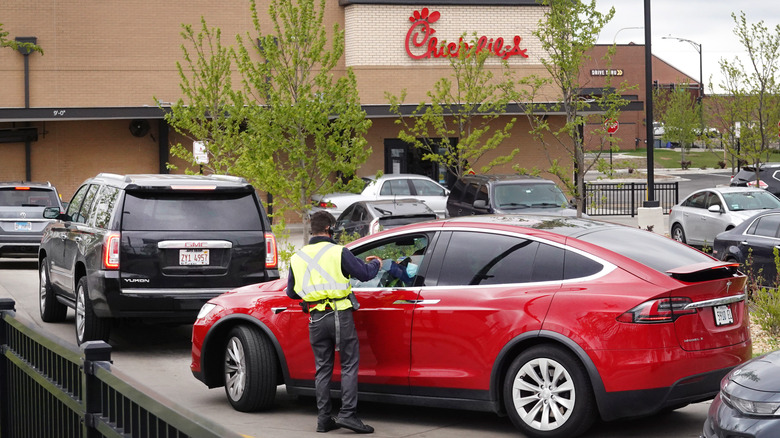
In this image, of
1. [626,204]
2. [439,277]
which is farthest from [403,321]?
[626,204]

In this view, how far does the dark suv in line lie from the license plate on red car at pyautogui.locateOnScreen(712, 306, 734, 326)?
5.31 metres

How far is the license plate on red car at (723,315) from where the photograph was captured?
22.8ft

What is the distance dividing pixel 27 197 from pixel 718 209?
1472 cm

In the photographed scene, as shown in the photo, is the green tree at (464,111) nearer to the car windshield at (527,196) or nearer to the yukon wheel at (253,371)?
the car windshield at (527,196)

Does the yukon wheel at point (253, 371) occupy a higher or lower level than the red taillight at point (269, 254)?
lower

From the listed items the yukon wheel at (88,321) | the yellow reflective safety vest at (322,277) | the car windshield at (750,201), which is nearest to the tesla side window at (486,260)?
the yellow reflective safety vest at (322,277)

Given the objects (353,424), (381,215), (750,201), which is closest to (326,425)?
(353,424)

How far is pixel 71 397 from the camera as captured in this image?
4.36m

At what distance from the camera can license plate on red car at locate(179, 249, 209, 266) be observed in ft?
34.7

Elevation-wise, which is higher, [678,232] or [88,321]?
[678,232]

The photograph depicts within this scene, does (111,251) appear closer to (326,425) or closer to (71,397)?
(326,425)

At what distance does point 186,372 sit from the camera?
33.6 feet

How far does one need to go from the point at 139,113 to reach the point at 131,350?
2078 centimetres

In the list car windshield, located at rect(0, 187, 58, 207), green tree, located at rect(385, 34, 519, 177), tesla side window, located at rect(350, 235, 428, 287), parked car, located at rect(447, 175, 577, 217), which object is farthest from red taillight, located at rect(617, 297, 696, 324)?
green tree, located at rect(385, 34, 519, 177)
